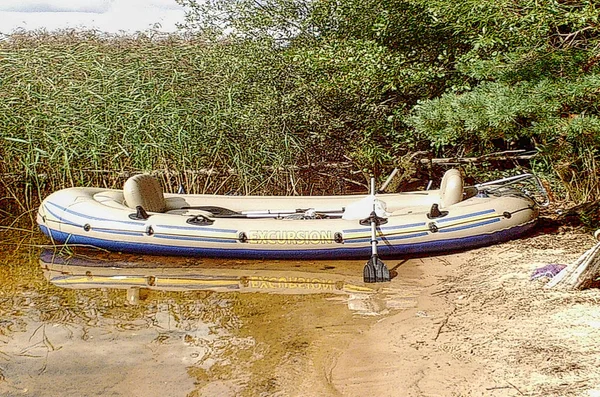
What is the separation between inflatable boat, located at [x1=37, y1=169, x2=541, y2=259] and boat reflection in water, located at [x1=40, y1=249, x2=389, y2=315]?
0.59 ft

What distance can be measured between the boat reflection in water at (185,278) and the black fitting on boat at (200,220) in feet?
1.23

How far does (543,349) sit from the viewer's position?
3.62 m

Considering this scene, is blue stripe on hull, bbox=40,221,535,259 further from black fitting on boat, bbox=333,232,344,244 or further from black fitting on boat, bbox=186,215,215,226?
black fitting on boat, bbox=186,215,215,226

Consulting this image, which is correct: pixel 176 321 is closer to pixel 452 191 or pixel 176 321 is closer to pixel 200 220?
pixel 200 220

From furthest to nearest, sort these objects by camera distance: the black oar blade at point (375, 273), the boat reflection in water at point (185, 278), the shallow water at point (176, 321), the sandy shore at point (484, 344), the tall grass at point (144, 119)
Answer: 1. the tall grass at point (144, 119)
2. the black oar blade at point (375, 273)
3. the boat reflection in water at point (185, 278)
4. the shallow water at point (176, 321)
5. the sandy shore at point (484, 344)

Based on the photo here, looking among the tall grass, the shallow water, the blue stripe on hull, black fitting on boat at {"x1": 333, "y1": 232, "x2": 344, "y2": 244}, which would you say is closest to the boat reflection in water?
the shallow water

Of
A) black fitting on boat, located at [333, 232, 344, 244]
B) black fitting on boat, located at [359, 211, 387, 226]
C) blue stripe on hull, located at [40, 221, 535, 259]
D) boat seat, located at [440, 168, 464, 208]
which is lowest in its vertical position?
blue stripe on hull, located at [40, 221, 535, 259]

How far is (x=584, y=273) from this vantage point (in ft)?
14.2

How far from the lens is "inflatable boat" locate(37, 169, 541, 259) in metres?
6.02

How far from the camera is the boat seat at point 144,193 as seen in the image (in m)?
6.45

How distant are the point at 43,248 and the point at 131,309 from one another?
2221 millimetres

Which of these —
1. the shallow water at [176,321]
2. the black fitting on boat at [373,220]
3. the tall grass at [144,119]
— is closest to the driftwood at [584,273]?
the shallow water at [176,321]

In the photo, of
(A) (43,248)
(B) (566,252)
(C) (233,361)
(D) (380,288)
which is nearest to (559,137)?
(B) (566,252)

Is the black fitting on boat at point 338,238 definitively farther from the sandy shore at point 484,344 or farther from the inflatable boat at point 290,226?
the sandy shore at point 484,344
